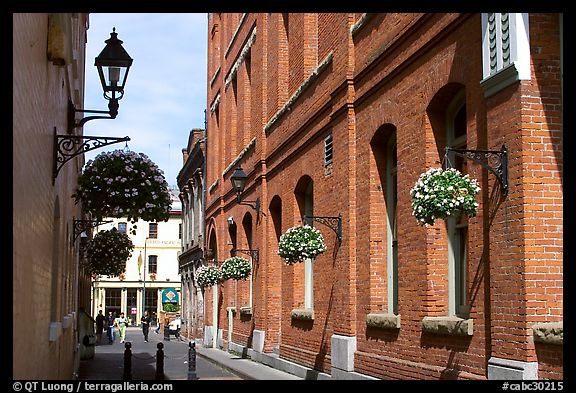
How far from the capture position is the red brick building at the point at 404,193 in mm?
8602

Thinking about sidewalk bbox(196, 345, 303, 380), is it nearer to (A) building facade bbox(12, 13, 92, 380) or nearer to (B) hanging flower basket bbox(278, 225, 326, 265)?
(B) hanging flower basket bbox(278, 225, 326, 265)

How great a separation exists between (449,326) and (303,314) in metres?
7.94

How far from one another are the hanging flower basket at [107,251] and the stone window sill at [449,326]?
12.9m

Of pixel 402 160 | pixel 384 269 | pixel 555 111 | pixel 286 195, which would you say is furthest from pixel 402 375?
pixel 286 195

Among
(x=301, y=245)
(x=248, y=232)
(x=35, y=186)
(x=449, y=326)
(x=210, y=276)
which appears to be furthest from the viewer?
(x=210, y=276)

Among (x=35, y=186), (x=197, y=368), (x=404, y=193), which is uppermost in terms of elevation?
(x=404, y=193)

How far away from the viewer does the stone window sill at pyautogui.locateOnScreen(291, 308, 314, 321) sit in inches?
696

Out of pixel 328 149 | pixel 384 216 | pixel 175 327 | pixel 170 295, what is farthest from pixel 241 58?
pixel 170 295

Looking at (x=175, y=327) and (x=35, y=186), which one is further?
(x=175, y=327)

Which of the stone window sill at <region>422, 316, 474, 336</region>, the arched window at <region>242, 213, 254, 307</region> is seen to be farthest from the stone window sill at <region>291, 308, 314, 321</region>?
the stone window sill at <region>422, 316, 474, 336</region>

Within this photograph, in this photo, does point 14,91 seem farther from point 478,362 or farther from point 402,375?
point 402,375

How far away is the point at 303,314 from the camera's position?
59.4ft

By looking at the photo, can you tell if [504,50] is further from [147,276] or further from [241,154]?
[147,276]

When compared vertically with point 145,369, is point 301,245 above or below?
above
